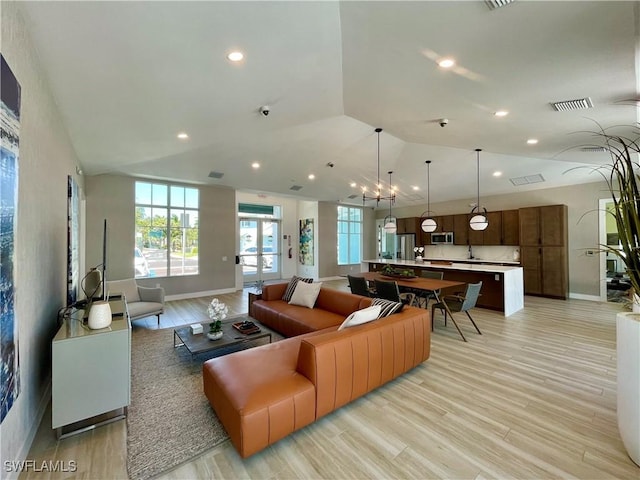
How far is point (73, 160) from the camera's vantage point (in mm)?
4008

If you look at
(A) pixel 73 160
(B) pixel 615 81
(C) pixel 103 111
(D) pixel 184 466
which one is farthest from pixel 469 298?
(A) pixel 73 160

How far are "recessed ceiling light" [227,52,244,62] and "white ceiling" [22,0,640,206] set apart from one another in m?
0.05

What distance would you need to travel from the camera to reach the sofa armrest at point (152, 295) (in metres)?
4.85

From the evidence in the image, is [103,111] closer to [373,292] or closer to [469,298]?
[373,292]

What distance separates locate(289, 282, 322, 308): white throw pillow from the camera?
4297 millimetres

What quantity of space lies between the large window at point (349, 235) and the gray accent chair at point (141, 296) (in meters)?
6.73

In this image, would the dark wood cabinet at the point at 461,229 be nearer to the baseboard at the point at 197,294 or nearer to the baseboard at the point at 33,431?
the baseboard at the point at 197,294

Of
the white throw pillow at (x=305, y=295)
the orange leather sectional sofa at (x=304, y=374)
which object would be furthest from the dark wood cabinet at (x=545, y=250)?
the white throw pillow at (x=305, y=295)

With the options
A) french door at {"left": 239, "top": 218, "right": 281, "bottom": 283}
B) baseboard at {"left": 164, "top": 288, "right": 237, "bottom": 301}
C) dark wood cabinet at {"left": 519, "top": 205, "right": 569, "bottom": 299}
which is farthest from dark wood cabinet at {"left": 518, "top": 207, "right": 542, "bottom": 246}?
baseboard at {"left": 164, "top": 288, "right": 237, "bottom": 301}

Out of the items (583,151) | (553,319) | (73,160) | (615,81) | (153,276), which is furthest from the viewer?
(153,276)

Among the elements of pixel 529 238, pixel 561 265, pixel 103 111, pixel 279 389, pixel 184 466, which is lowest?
pixel 184 466

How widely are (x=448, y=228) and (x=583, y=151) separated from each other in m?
4.46

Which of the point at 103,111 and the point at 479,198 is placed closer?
the point at 103,111

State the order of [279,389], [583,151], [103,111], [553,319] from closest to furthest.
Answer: [279,389]
[103,111]
[583,151]
[553,319]
